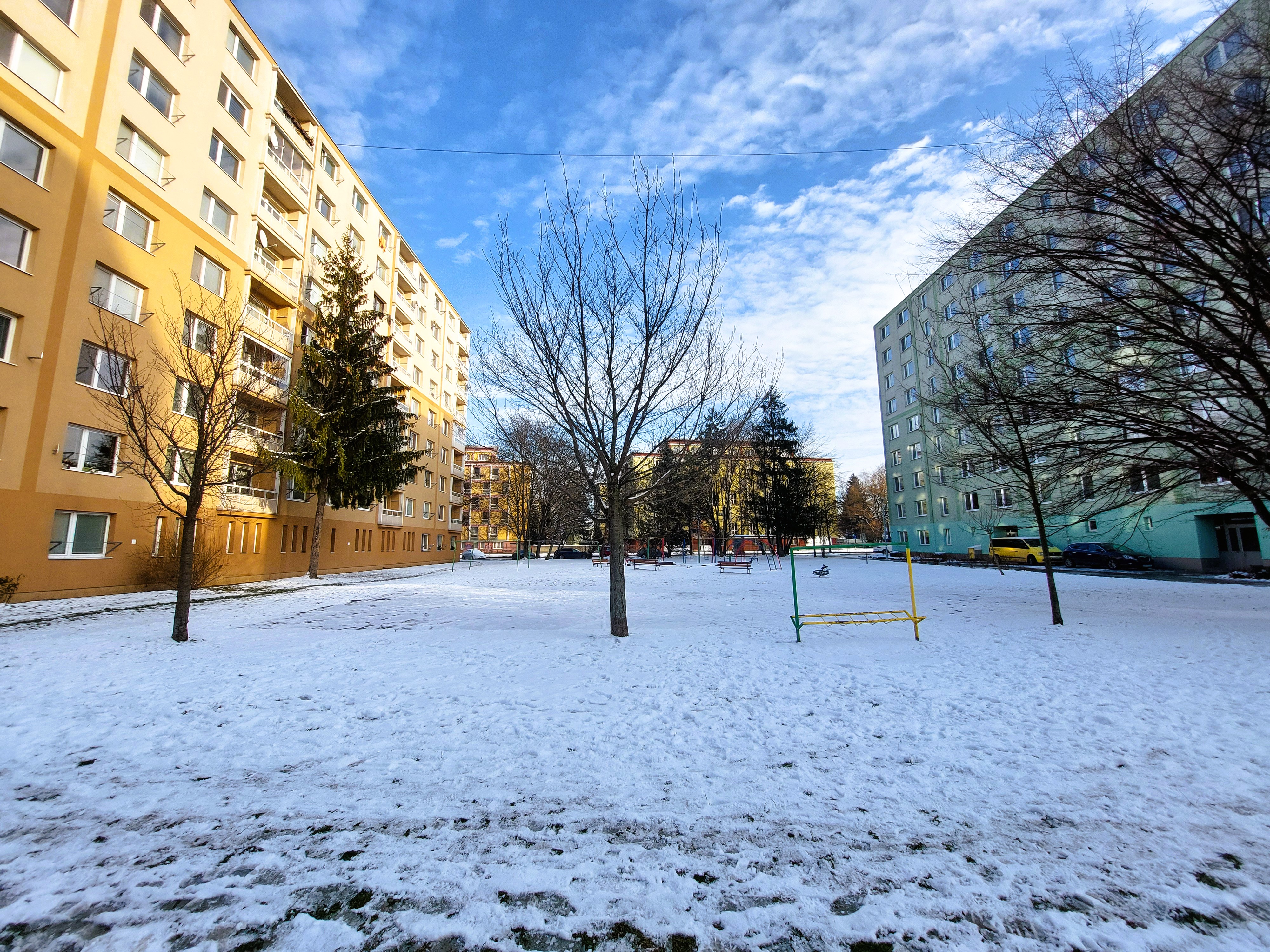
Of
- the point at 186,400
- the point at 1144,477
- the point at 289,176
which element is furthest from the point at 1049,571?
the point at 289,176

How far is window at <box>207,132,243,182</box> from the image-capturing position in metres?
21.1

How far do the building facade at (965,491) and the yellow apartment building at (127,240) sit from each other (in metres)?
17.6

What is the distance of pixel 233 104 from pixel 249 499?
16.6 metres

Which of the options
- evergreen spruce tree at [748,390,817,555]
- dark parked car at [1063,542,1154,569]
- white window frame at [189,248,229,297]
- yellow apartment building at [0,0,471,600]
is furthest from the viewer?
evergreen spruce tree at [748,390,817,555]

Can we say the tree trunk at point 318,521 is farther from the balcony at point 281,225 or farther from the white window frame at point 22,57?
the white window frame at point 22,57

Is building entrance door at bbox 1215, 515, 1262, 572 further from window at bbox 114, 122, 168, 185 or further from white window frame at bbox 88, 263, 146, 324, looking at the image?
window at bbox 114, 122, 168, 185

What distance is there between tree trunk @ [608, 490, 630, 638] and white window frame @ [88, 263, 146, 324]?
15.9 metres

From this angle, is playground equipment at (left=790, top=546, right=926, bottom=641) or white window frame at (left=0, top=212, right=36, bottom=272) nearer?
playground equipment at (left=790, top=546, right=926, bottom=641)

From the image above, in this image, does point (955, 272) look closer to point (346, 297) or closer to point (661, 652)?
point (661, 652)

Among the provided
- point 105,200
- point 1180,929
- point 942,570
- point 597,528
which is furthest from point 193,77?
point 942,570

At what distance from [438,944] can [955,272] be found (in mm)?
12815

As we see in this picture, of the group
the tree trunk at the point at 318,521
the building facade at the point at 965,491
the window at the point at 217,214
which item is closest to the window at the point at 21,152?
the window at the point at 217,214

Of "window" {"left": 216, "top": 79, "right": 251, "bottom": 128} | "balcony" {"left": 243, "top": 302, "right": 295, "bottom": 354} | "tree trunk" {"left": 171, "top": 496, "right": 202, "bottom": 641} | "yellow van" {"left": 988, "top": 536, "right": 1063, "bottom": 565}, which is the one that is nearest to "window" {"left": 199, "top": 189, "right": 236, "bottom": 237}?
"balcony" {"left": 243, "top": 302, "right": 295, "bottom": 354}

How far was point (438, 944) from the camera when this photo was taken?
232 cm
